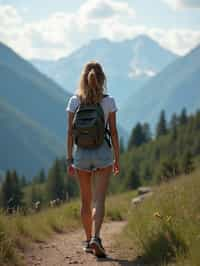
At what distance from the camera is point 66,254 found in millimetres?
8266

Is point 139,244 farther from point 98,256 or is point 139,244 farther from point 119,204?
point 119,204

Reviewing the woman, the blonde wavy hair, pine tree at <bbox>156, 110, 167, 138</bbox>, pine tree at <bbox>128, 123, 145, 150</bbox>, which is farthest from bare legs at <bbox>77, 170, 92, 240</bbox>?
pine tree at <bbox>156, 110, 167, 138</bbox>

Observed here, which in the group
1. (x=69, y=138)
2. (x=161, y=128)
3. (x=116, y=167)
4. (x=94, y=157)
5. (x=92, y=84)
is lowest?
(x=116, y=167)

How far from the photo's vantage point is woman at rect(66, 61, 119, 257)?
7699mm

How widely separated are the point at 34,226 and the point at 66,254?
5.70ft

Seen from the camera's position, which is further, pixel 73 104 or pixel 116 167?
pixel 116 167

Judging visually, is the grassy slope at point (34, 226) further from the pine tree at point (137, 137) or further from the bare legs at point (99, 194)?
the pine tree at point (137, 137)

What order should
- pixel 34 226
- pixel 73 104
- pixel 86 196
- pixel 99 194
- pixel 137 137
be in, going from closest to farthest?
pixel 73 104 → pixel 99 194 → pixel 86 196 → pixel 34 226 → pixel 137 137

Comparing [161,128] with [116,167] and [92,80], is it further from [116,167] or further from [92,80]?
[92,80]

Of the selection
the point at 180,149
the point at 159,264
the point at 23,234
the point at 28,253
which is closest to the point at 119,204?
the point at 23,234

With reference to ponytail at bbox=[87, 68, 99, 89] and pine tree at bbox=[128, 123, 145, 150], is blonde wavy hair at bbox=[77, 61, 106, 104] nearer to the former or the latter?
ponytail at bbox=[87, 68, 99, 89]

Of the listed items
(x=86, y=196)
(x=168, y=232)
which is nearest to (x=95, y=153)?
(x=86, y=196)

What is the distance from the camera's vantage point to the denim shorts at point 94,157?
770cm

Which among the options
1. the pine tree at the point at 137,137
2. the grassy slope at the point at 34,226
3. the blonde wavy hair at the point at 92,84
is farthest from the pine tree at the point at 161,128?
the blonde wavy hair at the point at 92,84
